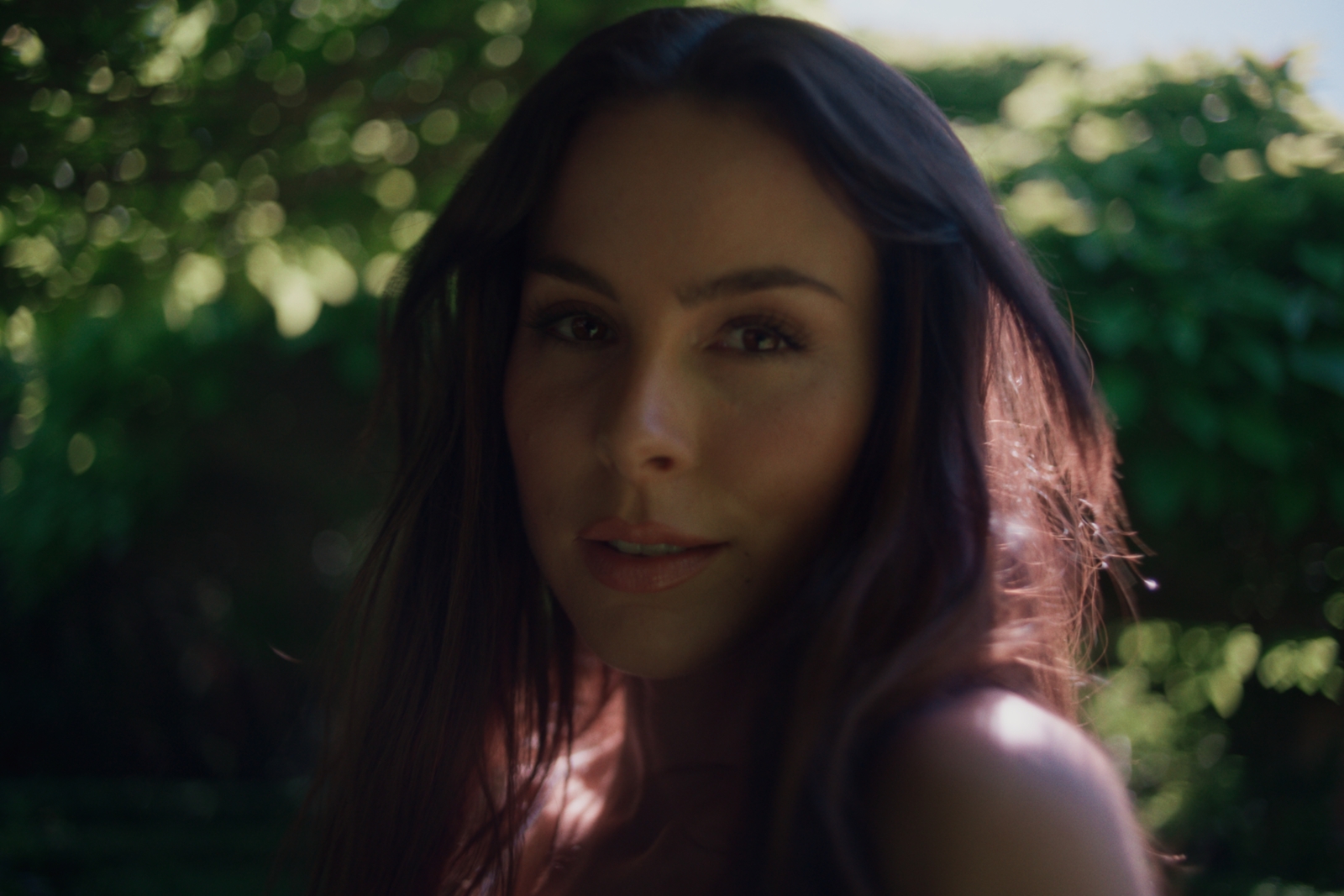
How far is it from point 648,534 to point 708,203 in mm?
477

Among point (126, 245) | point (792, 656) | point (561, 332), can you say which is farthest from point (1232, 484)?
point (126, 245)

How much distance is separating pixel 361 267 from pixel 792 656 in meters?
1.93

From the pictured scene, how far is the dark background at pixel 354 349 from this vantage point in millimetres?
2234

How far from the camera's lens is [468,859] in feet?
5.82

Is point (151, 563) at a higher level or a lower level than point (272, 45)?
lower

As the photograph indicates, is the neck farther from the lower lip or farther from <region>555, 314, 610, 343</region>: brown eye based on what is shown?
<region>555, 314, 610, 343</region>: brown eye

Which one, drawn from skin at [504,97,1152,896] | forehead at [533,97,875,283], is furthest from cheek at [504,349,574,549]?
forehead at [533,97,875,283]

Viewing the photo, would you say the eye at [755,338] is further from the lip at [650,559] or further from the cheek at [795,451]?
the lip at [650,559]

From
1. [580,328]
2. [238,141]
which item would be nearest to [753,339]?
[580,328]

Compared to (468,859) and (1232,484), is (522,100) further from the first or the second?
(1232,484)

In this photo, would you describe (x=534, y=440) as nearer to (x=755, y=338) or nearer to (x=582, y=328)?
(x=582, y=328)

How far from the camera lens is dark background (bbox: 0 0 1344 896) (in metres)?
2.23

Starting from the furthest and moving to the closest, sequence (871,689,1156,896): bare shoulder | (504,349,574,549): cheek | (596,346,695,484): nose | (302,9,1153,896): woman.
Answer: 1. (504,349,574,549): cheek
2. (596,346,695,484): nose
3. (302,9,1153,896): woman
4. (871,689,1156,896): bare shoulder

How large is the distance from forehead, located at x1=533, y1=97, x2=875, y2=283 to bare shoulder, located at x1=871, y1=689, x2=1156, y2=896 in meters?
0.67
